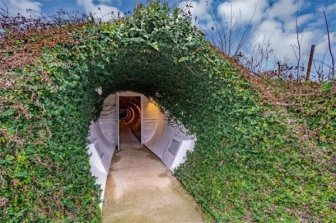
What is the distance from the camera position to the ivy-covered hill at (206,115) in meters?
2.51

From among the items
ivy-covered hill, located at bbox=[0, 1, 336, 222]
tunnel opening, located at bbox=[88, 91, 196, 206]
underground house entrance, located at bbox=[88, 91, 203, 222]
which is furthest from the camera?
tunnel opening, located at bbox=[88, 91, 196, 206]

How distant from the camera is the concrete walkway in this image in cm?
429

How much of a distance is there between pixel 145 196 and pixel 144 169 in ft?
5.68

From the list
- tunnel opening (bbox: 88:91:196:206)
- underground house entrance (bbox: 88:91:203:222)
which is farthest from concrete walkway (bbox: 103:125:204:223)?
tunnel opening (bbox: 88:91:196:206)

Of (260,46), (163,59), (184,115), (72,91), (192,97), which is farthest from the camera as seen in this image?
(260,46)

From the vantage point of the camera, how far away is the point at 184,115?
614 cm

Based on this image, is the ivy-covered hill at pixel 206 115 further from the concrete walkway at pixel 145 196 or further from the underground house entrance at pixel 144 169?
the underground house entrance at pixel 144 169

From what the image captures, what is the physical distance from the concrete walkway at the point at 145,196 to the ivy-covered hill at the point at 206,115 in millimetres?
494

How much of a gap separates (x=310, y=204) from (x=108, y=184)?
4426mm

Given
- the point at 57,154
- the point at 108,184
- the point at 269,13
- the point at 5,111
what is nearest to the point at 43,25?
the point at 5,111

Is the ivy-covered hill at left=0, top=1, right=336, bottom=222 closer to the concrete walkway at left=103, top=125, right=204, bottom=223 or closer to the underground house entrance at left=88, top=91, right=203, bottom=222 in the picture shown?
the concrete walkway at left=103, top=125, right=204, bottom=223

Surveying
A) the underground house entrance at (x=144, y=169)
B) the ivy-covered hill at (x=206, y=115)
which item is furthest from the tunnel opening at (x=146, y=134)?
the ivy-covered hill at (x=206, y=115)

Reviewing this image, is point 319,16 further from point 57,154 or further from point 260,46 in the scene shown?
point 57,154

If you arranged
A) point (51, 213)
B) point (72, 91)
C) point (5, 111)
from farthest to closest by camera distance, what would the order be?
point (72, 91)
point (51, 213)
point (5, 111)
